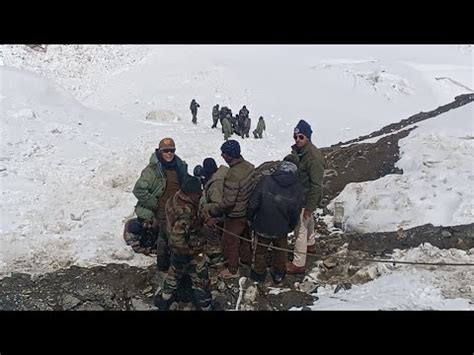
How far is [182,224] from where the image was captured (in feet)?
19.5

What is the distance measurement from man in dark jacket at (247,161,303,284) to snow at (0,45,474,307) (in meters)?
1.35

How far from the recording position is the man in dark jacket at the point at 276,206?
6469 mm

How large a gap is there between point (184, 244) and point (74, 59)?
30.1 m

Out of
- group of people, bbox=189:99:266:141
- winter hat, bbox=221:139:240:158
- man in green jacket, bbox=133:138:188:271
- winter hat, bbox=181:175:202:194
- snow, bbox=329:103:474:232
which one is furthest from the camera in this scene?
group of people, bbox=189:99:266:141

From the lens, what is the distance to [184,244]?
19.7 feet

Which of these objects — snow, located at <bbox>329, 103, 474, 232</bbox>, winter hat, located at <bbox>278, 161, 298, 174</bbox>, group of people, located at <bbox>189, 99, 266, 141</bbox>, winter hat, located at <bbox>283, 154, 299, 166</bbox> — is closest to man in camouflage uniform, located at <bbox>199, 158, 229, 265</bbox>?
winter hat, located at <bbox>283, 154, 299, 166</bbox>

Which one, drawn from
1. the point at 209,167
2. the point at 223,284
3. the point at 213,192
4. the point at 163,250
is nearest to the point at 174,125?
the point at 209,167

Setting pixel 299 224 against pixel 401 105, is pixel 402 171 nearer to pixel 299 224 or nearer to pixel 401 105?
pixel 299 224

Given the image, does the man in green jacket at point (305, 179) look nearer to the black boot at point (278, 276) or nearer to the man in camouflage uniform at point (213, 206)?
the black boot at point (278, 276)

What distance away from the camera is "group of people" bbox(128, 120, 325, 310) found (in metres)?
6.09

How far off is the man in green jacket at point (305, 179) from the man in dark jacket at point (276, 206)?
31cm

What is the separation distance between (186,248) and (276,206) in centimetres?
122

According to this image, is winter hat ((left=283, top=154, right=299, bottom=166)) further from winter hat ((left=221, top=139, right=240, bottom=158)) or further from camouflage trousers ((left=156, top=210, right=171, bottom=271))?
camouflage trousers ((left=156, top=210, right=171, bottom=271))

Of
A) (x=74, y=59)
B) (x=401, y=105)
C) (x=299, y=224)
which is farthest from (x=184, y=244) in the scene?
(x=74, y=59)
